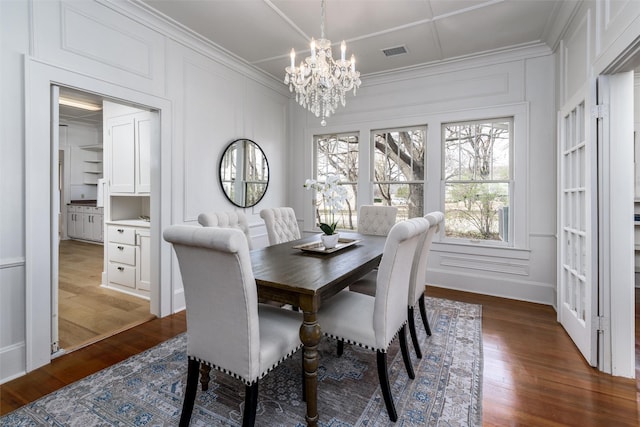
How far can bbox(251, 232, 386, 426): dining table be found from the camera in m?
1.56

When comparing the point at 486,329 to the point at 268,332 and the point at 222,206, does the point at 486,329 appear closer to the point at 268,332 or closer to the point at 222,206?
the point at 268,332

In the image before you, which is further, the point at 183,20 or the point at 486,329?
the point at 183,20

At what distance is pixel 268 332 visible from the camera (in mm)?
1604

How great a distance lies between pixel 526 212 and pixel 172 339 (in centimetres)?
395

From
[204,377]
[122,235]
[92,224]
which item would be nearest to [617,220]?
[204,377]

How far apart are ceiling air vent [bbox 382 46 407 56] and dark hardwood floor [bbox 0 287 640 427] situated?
3.12 m

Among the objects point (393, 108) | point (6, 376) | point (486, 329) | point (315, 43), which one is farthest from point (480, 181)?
point (6, 376)

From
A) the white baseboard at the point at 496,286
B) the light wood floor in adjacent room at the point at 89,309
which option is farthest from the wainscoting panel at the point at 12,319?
the white baseboard at the point at 496,286

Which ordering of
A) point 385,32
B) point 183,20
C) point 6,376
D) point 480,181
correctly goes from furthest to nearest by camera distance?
point 480,181, point 385,32, point 183,20, point 6,376

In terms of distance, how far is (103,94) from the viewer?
8.46 feet

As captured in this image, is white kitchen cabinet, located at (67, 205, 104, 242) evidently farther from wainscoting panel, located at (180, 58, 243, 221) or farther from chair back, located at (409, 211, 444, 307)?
chair back, located at (409, 211, 444, 307)

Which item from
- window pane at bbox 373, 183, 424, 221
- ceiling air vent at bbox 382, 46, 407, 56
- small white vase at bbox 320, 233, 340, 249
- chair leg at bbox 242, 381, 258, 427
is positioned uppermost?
ceiling air vent at bbox 382, 46, 407, 56

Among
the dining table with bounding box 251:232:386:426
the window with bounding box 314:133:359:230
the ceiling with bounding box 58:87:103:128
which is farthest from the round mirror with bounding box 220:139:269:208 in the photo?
the ceiling with bounding box 58:87:103:128

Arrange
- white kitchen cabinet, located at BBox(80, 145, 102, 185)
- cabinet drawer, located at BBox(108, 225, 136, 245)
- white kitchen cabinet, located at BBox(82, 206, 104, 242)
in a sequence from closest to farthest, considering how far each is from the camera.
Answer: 1. cabinet drawer, located at BBox(108, 225, 136, 245)
2. white kitchen cabinet, located at BBox(82, 206, 104, 242)
3. white kitchen cabinet, located at BBox(80, 145, 102, 185)
